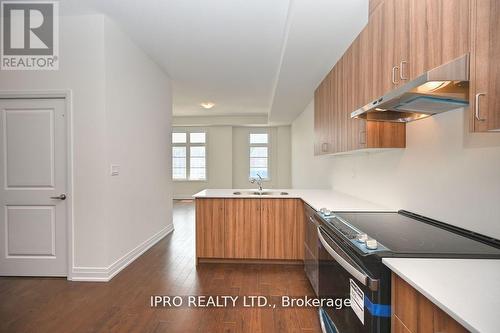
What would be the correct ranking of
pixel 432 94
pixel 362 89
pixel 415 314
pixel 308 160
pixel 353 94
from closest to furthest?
pixel 415 314, pixel 432 94, pixel 362 89, pixel 353 94, pixel 308 160

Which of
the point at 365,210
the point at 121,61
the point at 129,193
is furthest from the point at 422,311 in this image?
the point at 121,61

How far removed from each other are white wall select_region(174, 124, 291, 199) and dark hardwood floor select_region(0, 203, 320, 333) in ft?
20.1

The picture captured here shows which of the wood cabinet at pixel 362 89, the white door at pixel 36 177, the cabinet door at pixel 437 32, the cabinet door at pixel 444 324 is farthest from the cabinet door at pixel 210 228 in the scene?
the cabinet door at pixel 444 324

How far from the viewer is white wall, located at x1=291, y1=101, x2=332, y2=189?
4914mm

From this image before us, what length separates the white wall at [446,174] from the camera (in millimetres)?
1453

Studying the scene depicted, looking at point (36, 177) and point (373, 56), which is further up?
point (373, 56)

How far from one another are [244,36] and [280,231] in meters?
2.43

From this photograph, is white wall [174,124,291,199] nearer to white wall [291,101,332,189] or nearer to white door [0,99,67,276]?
white wall [291,101,332,189]

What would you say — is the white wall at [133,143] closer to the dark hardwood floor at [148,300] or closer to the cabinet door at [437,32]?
the dark hardwood floor at [148,300]

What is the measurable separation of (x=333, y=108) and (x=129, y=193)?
270 centimetres

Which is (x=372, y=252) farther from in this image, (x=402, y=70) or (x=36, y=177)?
(x=36, y=177)

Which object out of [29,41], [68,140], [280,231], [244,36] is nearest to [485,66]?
Answer: [280,231]

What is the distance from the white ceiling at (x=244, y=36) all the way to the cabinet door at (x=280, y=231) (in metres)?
1.78

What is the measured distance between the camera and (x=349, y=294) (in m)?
1.43
